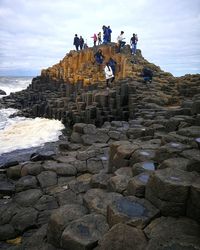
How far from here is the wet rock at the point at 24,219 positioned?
17.1ft

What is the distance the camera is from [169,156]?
17.3ft

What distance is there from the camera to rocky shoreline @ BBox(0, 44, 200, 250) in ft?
11.3

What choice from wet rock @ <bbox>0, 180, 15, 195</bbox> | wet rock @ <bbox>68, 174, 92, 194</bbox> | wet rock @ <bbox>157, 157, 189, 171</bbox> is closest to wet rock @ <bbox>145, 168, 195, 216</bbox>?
wet rock @ <bbox>157, 157, 189, 171</bbox>

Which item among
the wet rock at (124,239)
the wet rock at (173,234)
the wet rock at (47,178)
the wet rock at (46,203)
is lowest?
the wet rock at (46,203)

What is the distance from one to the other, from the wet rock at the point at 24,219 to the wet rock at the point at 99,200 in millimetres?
1301

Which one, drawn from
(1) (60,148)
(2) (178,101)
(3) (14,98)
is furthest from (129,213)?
(3) (14,98)

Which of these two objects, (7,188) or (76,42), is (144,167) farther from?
(76,42)

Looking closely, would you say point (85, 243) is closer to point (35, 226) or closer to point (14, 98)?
point (35, 226)

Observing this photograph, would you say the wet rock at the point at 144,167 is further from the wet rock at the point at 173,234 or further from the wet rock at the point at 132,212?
the wet rock at the point at 173,234

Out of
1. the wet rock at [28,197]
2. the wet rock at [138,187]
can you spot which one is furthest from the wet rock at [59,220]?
the wet rock at [28,197]

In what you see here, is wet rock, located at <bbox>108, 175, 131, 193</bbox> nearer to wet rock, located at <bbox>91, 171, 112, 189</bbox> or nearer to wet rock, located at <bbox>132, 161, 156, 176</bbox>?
wet rock, located at <bbox>132, 161, 156, 176</bbox>

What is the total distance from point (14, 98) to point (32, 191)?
33581 millimetres

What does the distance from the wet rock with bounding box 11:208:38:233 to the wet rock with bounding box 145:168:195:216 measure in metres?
2.66

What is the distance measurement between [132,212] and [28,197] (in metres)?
3.35
